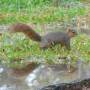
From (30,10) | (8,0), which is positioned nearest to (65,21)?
(30,10)

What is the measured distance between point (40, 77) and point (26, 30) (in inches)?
A: 70.2

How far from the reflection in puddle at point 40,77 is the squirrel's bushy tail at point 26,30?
105cm

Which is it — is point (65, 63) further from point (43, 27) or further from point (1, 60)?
point (43, 27)

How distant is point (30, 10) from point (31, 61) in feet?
14.8

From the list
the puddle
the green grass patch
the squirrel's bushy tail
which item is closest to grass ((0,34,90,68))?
the green grass patch

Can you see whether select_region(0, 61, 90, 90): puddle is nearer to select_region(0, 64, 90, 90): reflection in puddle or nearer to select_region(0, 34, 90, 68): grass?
select_region(0, 64, 90, 90): reflection in puddle

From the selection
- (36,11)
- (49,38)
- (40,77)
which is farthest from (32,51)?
(36,11)

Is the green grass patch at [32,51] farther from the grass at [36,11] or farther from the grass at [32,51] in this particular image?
the grass at [36,11]

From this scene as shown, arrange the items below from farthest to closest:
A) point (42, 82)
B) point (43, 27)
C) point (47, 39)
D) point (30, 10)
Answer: point (30, 10) < point (43, 27) < point (47, 39) < point (42, 82)

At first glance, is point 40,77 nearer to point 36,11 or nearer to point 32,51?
point 32,51

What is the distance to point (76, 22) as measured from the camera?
10391 mm

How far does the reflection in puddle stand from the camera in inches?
238

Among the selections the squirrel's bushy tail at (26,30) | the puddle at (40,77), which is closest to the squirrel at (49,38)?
the squirrel's bushy tail at (26,30)

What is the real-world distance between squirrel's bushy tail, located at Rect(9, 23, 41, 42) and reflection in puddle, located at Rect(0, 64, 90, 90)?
1.05 meters
